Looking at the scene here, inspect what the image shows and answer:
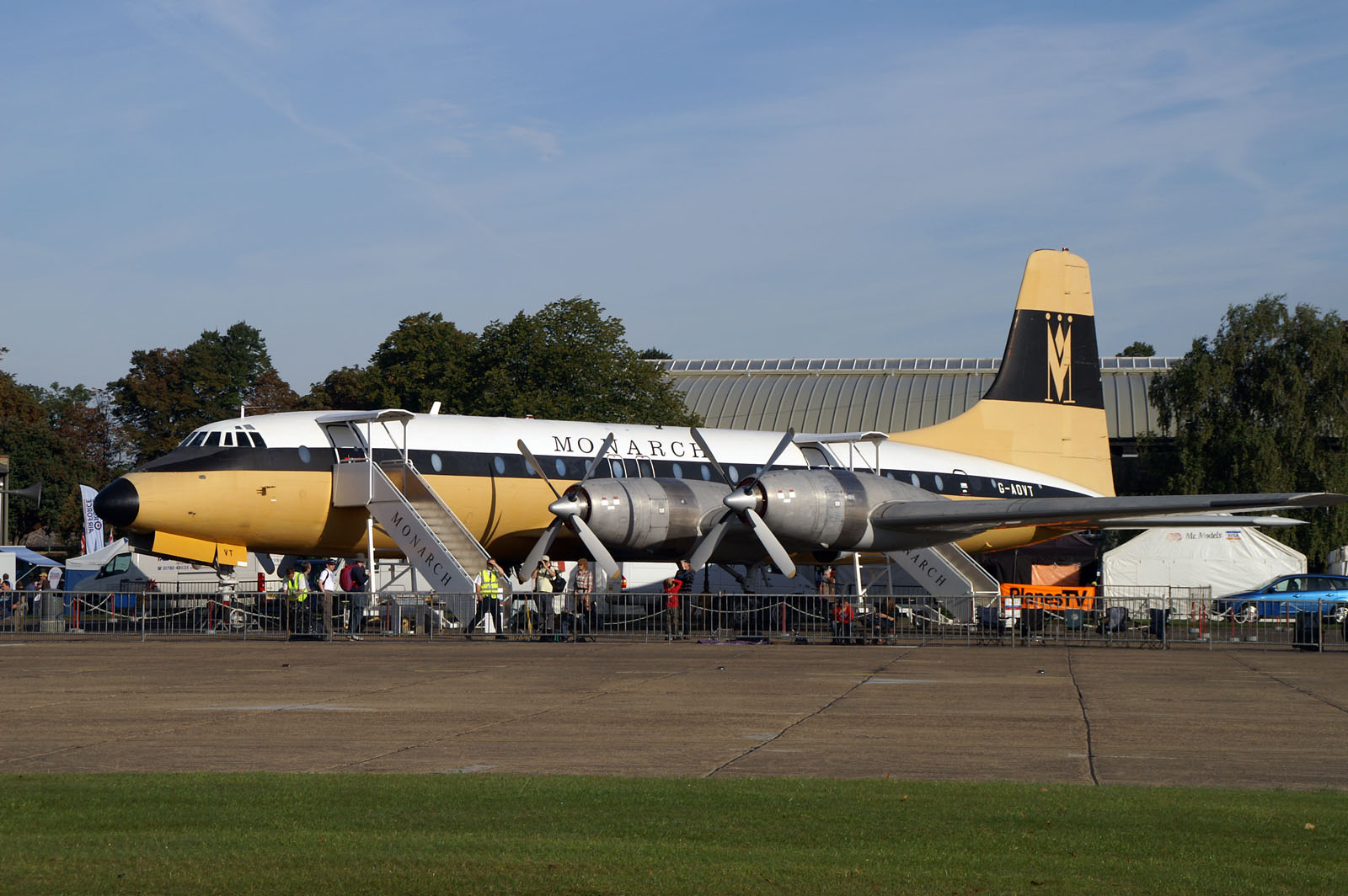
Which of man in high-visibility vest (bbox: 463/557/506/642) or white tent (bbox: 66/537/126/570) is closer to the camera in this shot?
man in high-visibility vest (bbox: 463/557/506/642)

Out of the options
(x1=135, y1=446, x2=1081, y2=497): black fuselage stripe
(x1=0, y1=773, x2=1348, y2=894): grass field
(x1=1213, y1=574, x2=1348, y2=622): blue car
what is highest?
(x1=135, y1=446, x2=1081, y2=497): black fuselage stripe

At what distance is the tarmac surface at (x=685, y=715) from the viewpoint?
10672 mm

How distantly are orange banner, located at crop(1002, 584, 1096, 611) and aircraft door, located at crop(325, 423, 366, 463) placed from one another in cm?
1365

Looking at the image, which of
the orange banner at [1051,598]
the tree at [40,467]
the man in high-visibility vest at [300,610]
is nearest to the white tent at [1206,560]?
the orange banner at [1051,598]

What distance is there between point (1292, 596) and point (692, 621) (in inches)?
732

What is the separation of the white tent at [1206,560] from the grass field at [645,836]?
33.7 meters

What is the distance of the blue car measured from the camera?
35.4m

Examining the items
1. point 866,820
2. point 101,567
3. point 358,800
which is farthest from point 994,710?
point 101,567

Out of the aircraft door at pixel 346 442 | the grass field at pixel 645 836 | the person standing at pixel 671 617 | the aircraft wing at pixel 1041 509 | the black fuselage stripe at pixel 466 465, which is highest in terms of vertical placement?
the aircraft door at pixel 346 442

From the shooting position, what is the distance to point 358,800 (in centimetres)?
874

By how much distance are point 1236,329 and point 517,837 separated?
5655cm

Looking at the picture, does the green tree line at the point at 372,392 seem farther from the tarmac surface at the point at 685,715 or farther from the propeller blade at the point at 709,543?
the tarmac surface at the point at 685,715

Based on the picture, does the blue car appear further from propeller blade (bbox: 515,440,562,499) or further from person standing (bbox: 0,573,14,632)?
person standing (bbox: 0,573,14,632)

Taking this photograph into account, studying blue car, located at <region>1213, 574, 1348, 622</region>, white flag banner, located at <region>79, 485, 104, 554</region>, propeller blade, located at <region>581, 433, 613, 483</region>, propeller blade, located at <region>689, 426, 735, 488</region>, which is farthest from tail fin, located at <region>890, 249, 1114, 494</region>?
white flag banner, located at <region>79, 485, 104, 554</region>
